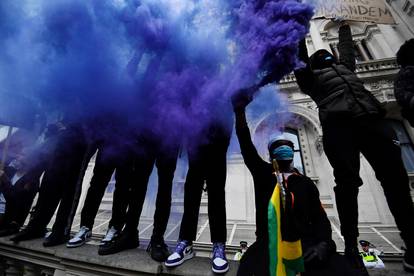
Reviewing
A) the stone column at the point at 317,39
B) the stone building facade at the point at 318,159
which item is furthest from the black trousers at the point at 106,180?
the stone column at the point at 317,39

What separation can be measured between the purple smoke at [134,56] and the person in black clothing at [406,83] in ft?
5.30

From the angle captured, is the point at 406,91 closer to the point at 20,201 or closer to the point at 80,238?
the point at 80,238

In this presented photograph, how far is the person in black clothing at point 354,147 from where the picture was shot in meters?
1.74

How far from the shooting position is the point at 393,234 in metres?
5.68

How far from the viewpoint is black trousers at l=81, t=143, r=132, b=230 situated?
2601mm

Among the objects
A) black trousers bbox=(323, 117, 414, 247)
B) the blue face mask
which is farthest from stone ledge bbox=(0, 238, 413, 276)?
the blue face mask

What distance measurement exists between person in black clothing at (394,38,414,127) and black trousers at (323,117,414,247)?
0.25m

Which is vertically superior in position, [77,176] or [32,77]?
[32,77]

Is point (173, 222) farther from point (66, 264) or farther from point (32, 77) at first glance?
point (32, 77)

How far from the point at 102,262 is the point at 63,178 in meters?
1.84

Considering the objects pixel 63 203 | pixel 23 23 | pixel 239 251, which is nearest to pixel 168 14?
pixel 23 23

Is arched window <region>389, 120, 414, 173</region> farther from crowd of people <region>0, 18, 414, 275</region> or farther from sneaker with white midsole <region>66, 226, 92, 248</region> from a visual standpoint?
sneaker with white midsole <region>66, 226, 92, 248</region>

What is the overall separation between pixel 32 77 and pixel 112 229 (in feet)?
7.68

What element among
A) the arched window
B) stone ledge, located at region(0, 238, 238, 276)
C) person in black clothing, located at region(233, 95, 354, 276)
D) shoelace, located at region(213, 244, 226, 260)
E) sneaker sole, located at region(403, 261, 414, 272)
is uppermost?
the arched window
